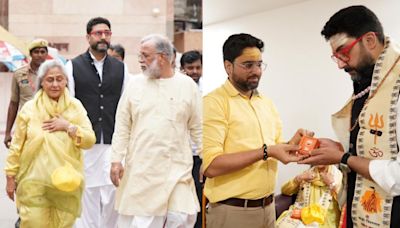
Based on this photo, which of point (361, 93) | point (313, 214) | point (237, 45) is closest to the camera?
point (361, 93)

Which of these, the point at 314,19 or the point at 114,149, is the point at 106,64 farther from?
the point at 314,19

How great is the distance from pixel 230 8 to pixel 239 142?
0.46 meters

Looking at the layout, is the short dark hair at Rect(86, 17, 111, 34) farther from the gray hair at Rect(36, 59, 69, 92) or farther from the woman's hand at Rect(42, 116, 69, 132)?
the woman's hand at Rect(42, 116, 69, 132)

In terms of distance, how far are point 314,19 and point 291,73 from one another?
0.65 ft

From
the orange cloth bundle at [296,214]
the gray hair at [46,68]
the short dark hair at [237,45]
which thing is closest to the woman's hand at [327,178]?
the orange cloth bundle at [296,214]

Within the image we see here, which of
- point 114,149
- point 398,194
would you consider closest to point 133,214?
point 114,149

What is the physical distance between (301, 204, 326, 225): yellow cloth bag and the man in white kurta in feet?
1.42

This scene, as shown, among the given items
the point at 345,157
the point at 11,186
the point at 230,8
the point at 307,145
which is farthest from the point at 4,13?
the point at 345,157

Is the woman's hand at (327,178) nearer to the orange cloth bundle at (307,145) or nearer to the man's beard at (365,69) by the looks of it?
the orange cloth bundle at (307,145)

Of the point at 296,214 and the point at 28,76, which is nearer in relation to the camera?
the point at 28,76

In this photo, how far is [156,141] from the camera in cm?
174

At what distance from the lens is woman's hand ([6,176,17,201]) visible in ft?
5.44

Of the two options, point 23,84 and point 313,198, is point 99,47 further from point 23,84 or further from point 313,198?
point 313,198

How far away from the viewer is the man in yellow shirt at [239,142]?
1.54 m
